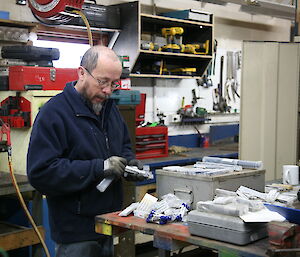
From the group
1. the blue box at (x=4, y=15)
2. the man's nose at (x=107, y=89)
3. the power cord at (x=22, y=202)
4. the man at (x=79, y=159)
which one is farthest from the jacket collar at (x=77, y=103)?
the blue box at (x=4, y=15)

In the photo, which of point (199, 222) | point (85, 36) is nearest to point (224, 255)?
point (199, 222)

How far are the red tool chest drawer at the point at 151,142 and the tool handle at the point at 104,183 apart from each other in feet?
5.95

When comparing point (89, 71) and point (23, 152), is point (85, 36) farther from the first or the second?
point (89, 71)

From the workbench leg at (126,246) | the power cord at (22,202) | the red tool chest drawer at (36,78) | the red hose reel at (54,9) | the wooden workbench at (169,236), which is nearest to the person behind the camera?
the wooden workbench at (169,236)

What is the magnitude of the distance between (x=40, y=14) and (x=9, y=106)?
811mm

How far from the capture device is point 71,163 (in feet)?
5.81

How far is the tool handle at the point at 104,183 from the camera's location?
5.91 ft

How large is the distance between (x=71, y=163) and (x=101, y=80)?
345mm

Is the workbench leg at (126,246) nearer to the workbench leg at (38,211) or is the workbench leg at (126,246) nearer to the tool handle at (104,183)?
the workbench leg at (38,211)

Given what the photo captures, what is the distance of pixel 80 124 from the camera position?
1.88 meters

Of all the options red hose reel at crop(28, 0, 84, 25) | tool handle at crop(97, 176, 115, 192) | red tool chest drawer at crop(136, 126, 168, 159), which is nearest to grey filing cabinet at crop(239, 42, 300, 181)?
red tool chest drawer at crop(136, 126, 168, 159)

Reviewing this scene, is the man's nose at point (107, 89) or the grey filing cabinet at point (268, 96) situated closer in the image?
the man's nose at point (107, 89)

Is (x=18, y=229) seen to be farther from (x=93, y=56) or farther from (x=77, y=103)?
(x=93, y=56)

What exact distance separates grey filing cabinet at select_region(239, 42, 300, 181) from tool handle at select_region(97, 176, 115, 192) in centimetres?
198
